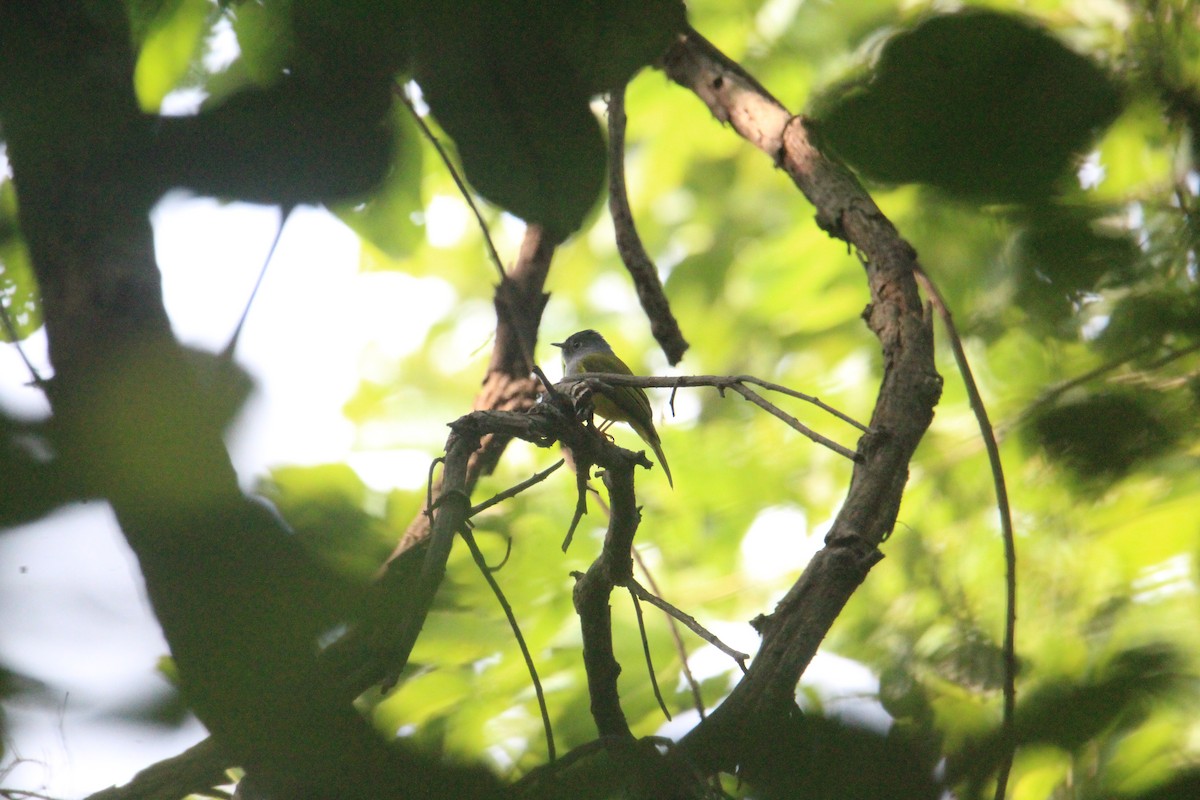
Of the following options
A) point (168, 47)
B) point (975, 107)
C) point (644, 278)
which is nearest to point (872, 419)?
point (644, 278)

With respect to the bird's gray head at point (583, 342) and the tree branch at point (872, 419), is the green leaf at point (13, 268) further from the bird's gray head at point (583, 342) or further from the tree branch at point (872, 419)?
the bird's gray head at point (583, 342)

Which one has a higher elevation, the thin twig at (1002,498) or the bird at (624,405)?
the bird at (624,405)

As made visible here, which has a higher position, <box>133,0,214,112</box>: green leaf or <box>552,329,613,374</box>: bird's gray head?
<box>552,329,613,374</box>: bird's gray head

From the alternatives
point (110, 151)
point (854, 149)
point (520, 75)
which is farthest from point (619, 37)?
point (110, 151)

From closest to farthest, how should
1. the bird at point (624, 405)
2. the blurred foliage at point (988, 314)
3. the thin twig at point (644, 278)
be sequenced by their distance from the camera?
1. the blurred foliage at point (988, 314)
2. the thin twig at point (644, 278)
3. the bird at point (624, 405)

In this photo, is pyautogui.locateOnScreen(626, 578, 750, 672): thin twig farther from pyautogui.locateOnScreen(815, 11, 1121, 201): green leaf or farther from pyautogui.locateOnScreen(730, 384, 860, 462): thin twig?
pyautogui.locateOnScreen(815, 11, 1121, 201): green leaf

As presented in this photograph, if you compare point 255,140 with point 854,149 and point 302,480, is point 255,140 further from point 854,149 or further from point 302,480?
point 854,149

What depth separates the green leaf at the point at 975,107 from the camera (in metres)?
0.59

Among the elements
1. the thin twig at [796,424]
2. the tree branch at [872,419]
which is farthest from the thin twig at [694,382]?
the tree branch at [872,419]

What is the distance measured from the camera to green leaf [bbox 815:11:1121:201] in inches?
23.4

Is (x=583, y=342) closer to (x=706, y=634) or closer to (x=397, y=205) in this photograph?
(x=706, y=634)

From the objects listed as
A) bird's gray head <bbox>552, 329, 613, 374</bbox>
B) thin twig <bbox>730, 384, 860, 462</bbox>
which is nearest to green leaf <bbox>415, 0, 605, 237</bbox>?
thin twig <bbox>730, 384, 860, 462</bbox>

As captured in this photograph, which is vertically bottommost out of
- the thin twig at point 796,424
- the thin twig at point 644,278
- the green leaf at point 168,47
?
the green leaf at point 168,47

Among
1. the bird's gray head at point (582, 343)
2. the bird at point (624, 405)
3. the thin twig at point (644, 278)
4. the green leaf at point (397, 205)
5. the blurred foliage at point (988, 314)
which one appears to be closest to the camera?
the blurred foliage at point (988, 314)
